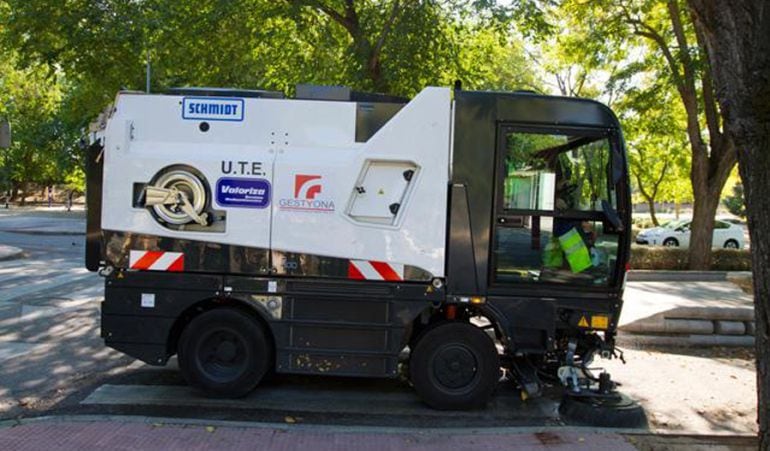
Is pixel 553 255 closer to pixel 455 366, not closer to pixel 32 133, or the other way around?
pixel 455 366

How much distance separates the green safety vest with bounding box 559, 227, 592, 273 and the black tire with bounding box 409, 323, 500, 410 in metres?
1.00

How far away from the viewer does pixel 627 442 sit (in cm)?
490

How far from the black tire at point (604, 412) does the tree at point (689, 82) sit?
40.2ft

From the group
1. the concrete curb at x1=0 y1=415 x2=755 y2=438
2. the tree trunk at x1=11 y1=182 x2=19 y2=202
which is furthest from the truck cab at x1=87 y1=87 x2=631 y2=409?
the tree trunk at x1=11 y1=182 x2=19 y2=202

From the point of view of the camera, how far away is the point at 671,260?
17.4 metres

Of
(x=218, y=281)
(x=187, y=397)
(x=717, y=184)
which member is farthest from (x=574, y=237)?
(x=717, y=184)

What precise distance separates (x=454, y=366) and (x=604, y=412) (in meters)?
1.28

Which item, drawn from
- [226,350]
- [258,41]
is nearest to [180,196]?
[226,350]

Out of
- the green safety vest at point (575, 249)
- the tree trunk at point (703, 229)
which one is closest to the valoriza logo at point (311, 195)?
the green safety vest at point (575, 249)

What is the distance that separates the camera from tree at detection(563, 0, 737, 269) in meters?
15.9

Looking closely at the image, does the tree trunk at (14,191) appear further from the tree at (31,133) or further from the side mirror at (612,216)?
the side mirror at (612,216)

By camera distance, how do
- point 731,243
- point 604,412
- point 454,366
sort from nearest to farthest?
point 604,412, point 454,366, point 731,243

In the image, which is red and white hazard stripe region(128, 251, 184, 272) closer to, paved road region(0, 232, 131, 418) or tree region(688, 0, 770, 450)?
paved road region(0, 232, 131, 418)

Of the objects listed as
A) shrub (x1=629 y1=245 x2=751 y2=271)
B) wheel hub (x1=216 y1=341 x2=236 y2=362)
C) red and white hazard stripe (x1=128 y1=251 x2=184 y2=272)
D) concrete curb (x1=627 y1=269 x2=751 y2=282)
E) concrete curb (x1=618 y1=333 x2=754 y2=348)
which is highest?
red and white hazard stripe (x1=128 y1=251 x2=184 y2=272)
